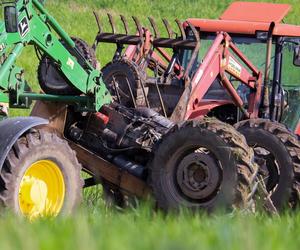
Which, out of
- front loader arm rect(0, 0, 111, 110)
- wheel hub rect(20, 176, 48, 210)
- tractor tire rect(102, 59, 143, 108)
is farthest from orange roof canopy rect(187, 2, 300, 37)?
wheel hub rect(20, 176, 48, 210)

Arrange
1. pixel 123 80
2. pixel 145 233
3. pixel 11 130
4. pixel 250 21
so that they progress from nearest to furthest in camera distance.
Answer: pixel 145 233 < pixel 11 130 < pixel 123 80 < pixel 250 21

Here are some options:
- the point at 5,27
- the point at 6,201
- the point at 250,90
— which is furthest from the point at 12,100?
the point at 250,90

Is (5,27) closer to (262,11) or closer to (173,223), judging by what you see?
(173,223)

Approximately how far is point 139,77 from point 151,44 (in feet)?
2.94

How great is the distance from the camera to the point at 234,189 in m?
7.30

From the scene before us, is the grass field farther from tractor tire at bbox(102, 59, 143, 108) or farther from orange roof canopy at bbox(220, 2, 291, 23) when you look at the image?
orange roof canopy at bbox(220, 2, 291, 23)

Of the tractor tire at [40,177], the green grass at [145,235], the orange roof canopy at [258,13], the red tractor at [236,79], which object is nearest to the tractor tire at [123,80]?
the red tractor at [236,79]

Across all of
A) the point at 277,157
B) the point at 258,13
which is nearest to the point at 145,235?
the point at 277,157

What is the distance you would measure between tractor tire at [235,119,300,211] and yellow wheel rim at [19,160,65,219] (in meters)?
2.22

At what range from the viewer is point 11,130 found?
6.40 metres

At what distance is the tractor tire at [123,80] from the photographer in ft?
29.0

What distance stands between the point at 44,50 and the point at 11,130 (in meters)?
1.30

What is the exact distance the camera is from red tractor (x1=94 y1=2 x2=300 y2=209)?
27.4ft

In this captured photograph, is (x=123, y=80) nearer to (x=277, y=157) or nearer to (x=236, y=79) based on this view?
(x=236, y=79)
